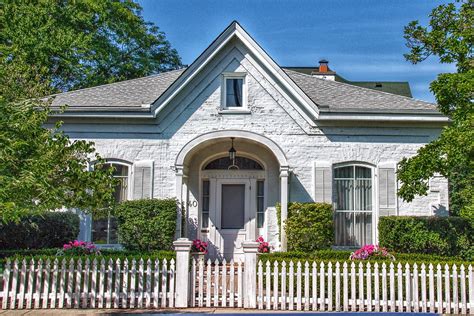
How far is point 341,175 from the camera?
15.0 meters

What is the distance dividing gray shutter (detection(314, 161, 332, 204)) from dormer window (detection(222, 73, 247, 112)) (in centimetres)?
278

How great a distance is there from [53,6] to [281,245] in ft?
60.3

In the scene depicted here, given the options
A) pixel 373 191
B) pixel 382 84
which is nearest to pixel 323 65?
pixel 382 84

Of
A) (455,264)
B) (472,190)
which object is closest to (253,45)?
(472,190)

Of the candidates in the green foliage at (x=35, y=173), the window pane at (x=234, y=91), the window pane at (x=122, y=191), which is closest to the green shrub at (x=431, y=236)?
the window pane at (x=234, y=91)

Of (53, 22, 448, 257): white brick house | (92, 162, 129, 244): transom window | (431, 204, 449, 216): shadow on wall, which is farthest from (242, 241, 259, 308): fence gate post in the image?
(431, 204, 449, 216): shadow on wall

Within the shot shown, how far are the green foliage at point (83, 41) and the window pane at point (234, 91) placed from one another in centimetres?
989

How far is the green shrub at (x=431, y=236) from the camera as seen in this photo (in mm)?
13336

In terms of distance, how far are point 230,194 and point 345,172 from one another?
3.56 meters

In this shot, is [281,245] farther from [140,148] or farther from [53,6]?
[53,6]

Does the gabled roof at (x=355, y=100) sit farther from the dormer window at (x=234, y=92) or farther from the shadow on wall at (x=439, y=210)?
the shadow on wall at (x=439, y=210)

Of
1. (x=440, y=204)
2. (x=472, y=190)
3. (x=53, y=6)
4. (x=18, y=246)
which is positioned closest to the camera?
(x=472, y=190)

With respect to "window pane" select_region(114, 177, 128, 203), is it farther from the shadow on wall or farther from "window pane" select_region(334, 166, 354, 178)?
the shadow on wall

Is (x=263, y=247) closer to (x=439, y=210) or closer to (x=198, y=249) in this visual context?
(x=198, y=249)
